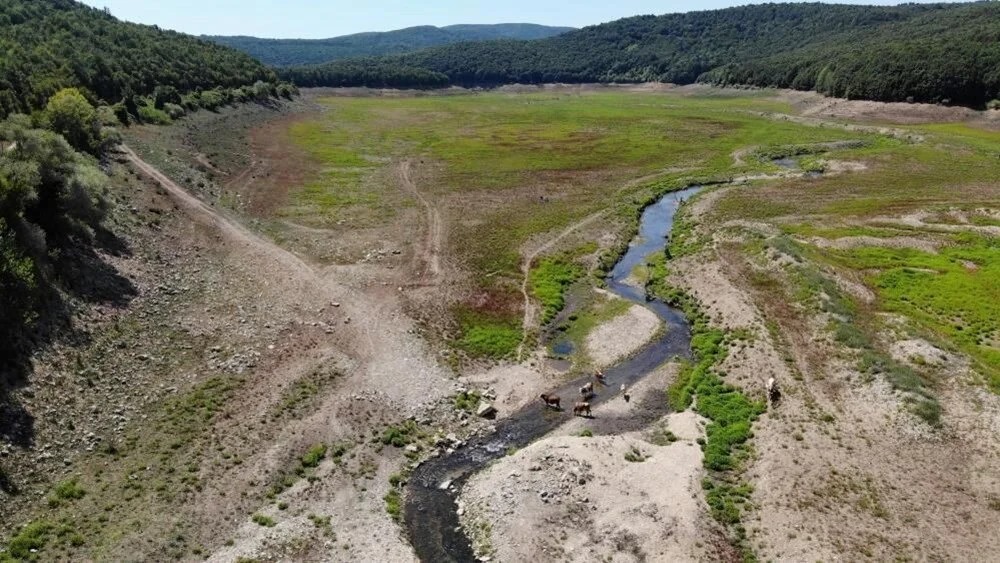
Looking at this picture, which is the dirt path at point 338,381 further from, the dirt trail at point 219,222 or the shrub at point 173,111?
the shrub at point 173,111

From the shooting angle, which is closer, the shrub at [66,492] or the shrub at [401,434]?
the shrub at [66,492]

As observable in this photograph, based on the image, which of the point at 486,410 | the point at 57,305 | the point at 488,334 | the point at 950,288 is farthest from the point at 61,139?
the point at 950,288

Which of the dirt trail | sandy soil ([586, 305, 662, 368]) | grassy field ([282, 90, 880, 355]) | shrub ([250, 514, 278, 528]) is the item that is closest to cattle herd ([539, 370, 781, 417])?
sandy soil ([586, 305, 662, 368])

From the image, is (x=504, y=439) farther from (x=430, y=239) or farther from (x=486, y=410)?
(x=430, y=239)

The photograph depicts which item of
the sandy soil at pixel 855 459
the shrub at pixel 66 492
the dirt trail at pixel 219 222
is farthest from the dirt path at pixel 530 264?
the shrub at pixel 66 492

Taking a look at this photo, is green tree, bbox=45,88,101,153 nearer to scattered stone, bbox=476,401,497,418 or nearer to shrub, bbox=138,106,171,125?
shrub, bbox=138,106,171,125

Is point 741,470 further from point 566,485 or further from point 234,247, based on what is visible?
point 234,247

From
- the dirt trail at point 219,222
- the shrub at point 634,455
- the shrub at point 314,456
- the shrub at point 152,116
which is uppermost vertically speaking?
the shrub at point 152,116
